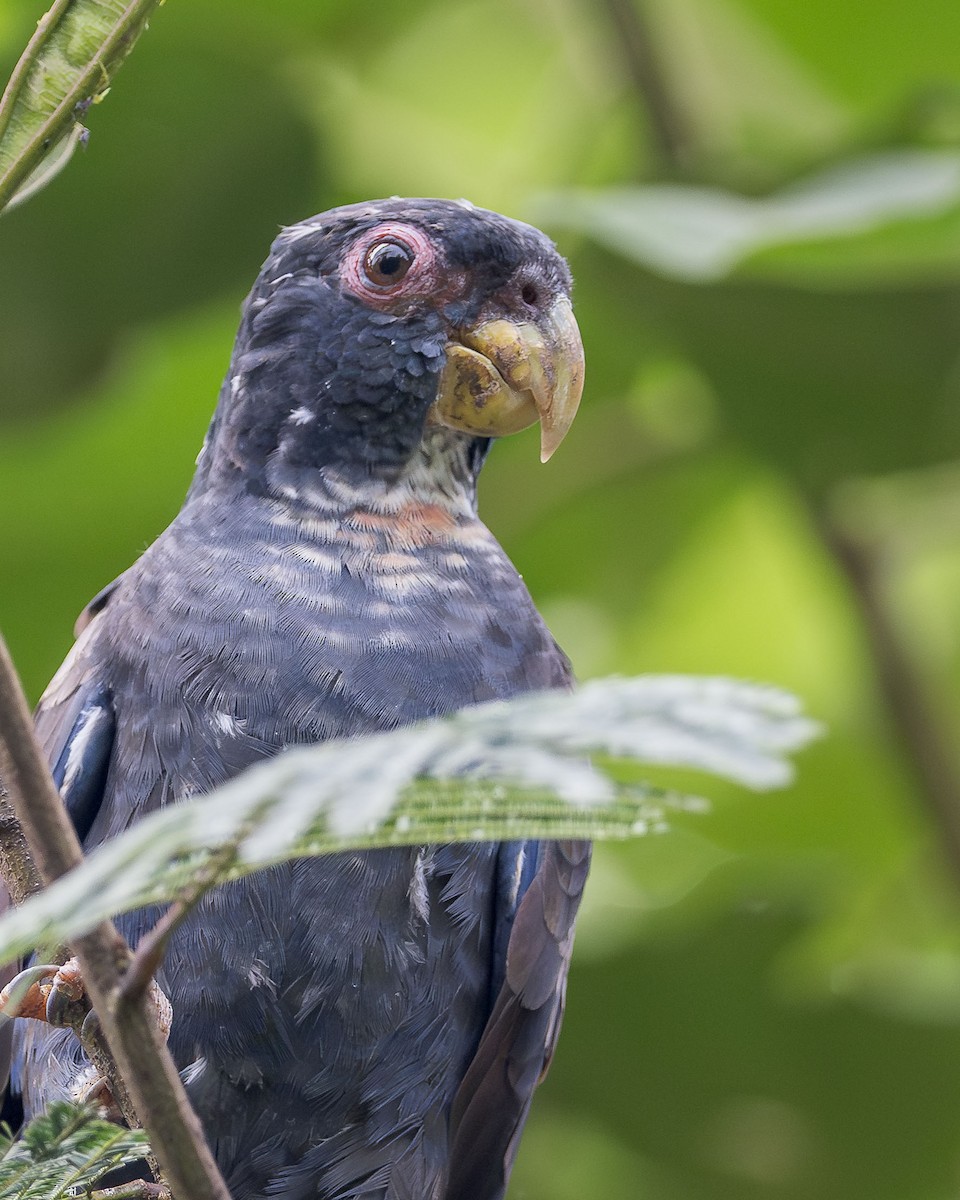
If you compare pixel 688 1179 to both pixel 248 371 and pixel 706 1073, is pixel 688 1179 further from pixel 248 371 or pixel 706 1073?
pixel 248 371

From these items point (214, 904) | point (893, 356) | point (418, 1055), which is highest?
point (893, 356)

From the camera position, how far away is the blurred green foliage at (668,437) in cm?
326

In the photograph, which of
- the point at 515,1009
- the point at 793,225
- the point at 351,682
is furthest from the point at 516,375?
the point at 515,1009

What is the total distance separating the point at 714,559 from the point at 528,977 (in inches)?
84.6

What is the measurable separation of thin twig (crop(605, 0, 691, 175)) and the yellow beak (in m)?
1.17

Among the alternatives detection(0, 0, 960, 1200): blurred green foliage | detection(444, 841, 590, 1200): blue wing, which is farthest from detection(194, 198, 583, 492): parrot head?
detection(0, 0, 960, 1200): blurred green foliage

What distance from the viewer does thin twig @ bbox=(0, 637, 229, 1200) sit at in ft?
3.02

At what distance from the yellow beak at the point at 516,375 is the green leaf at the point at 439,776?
144 cm

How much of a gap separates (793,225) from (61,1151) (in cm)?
203

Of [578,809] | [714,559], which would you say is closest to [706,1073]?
[714,559]

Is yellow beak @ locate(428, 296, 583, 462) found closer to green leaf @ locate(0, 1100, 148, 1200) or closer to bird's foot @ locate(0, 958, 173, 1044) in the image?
bird's foot @ locate(0, 958, 173, 1044)

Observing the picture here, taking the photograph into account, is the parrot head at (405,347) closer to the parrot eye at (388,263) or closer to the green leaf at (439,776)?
the parrot eye at (388,263)

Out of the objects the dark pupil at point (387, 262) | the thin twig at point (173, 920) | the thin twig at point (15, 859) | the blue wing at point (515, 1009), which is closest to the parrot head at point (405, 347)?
the dark pupil at point (387, 262)

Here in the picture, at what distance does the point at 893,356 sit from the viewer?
3244 mm
